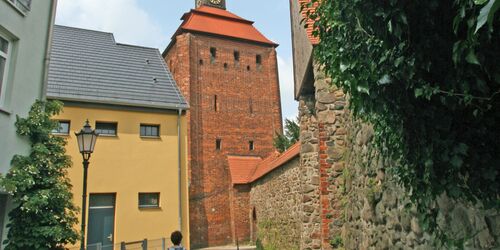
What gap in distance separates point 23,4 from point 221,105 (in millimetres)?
21800

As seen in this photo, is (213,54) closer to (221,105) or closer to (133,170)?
(221,105)

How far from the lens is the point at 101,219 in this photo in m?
15.6

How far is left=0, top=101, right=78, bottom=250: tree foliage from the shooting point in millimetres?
7973

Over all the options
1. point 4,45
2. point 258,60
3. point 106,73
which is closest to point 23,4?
point 4,45

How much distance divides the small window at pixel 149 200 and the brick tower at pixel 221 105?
1014cm

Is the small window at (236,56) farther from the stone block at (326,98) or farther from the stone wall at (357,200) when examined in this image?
the stone block at (326,98)

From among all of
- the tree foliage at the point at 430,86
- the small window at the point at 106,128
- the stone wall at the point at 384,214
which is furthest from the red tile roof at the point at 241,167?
the tree foliage at the point at 430,86

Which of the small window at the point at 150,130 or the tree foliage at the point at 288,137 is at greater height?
the tree foliage at the point at 288,137

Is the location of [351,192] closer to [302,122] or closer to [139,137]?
[302,122]

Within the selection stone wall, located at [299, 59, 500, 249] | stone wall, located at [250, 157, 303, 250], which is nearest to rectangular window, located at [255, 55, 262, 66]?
stone wall, located at [250, 157, 303, 250]

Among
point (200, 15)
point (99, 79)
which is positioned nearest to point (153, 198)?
point (99, 79)

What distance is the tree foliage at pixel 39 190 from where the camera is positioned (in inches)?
314

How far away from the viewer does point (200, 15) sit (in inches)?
1321

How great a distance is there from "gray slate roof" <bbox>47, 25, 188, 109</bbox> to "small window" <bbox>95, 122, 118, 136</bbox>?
2.84ft
